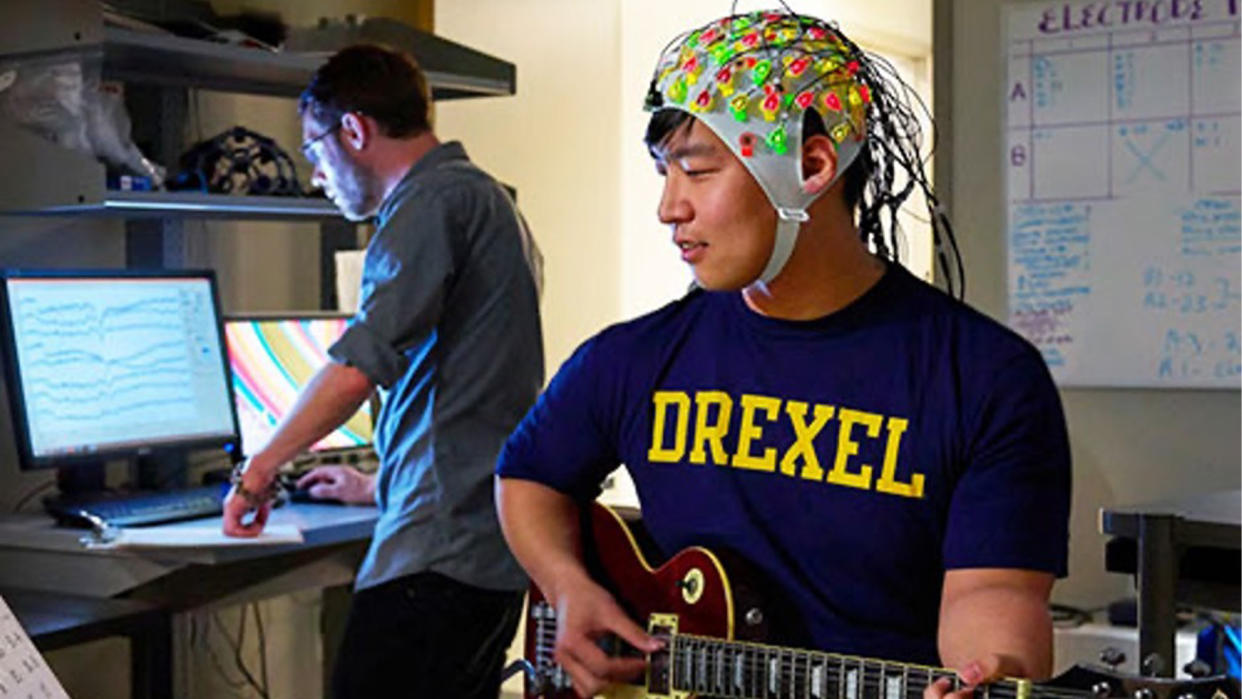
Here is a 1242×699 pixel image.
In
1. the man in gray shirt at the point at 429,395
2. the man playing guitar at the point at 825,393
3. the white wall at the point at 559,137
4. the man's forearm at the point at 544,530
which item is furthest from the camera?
the white wall at the point at 559,137

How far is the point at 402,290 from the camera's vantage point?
2.83 m

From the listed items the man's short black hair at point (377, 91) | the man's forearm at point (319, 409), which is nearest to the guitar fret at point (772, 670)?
the man's forearm at point (319, 409)

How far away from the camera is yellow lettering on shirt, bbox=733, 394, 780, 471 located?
1.71m

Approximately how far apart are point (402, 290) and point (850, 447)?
4.29 feet

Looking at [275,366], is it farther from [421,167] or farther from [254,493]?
[421,167]

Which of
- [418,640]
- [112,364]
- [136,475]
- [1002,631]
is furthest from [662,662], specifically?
[136,475]

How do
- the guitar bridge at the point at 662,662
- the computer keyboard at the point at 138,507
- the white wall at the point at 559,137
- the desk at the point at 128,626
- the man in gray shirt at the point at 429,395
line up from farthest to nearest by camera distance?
1. the white wall at the point at 559,137
2. the computer keyboard at the point at 138,507
3. the man in gray shirt at the point at 429,395
4. the desk at the point at 128,626
5. the guitar bridge at the point at 662,662

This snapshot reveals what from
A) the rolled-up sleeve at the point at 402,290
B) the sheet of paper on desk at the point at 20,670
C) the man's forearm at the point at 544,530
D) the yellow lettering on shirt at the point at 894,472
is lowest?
the sheet of paper on desk at the point at 20,670

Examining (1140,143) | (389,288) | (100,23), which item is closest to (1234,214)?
(1140,143)

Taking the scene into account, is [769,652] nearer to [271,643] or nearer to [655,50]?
[271,643]

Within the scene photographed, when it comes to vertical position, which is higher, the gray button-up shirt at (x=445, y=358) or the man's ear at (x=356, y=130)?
the man's ear at (x=356, y=130)

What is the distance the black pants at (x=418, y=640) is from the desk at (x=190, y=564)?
0.37 metres

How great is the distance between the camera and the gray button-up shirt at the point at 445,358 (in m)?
2.83

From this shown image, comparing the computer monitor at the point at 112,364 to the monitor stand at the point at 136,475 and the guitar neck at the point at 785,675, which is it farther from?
the guitar neck at the point at 785,675
